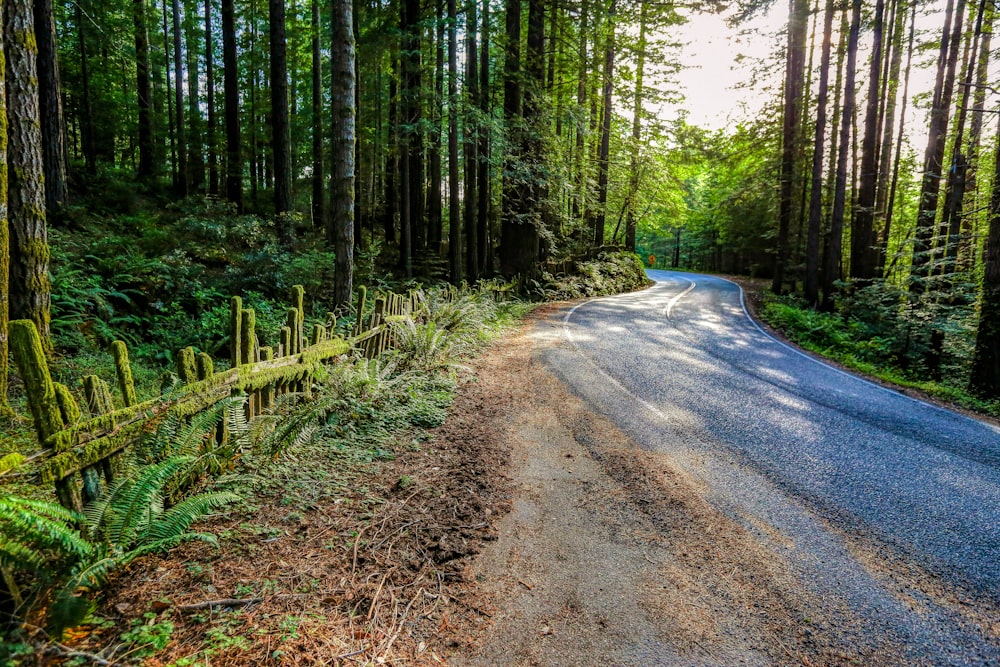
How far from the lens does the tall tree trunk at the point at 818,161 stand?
18156 millimetres

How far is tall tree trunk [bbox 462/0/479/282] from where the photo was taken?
45.9 ft

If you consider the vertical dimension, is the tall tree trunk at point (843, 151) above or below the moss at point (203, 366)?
above

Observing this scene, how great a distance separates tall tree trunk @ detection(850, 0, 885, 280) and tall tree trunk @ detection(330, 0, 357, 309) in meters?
18.1

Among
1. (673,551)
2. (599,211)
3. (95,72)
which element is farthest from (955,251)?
(95,72)

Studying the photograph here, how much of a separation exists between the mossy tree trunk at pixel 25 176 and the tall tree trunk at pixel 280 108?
826 cm

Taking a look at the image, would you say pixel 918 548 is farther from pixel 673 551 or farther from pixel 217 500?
pixel 217 500

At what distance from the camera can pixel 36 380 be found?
8.24ft

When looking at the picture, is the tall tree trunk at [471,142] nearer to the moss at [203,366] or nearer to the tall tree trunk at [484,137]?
the tall tree trunk at [484,137]

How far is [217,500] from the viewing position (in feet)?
9.91

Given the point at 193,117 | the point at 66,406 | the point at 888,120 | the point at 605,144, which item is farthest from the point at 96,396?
the point at 888,120

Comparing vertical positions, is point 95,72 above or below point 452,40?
above

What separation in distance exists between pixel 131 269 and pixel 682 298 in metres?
19.1

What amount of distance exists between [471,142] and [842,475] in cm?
1352

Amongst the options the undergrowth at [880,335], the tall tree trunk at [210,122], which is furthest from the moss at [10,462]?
the tall tree trunk at [210,122]
